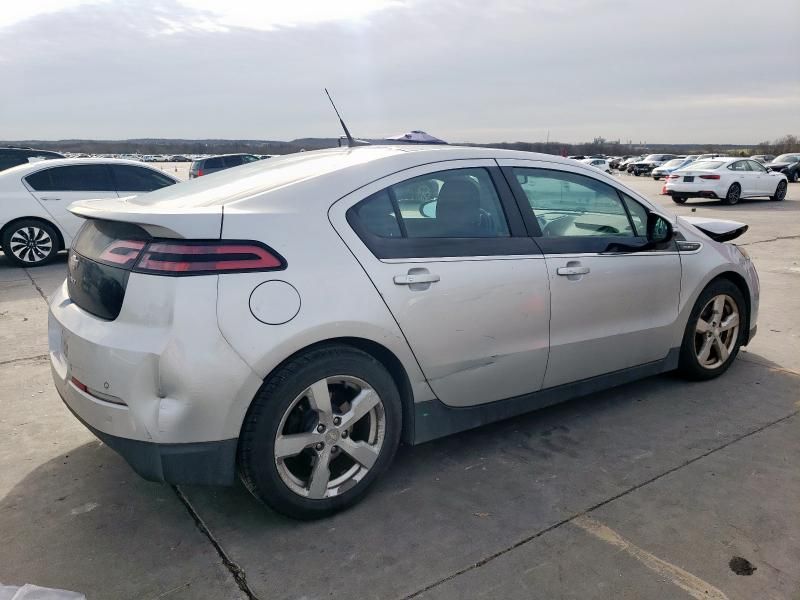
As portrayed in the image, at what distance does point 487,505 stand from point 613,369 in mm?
1362

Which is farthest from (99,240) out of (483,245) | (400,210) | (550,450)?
(550,450)

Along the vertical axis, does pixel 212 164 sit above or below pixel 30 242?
above

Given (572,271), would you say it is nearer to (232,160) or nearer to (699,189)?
(232,160)

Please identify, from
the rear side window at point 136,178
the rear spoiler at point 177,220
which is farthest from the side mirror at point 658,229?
the rear side window at point 136,178

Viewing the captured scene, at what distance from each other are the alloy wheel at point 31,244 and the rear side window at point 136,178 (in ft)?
4.29

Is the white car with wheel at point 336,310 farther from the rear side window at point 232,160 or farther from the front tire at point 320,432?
the rear side window at point 232,160

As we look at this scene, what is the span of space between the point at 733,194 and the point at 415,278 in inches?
809

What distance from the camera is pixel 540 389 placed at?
346 centimetres

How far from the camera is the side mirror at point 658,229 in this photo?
3.96 m

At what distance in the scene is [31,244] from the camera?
920 cm

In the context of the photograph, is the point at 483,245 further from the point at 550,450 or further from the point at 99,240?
the point at 99,240

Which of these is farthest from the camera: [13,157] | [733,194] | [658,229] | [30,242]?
[733,194]

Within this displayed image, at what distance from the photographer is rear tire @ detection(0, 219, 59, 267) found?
358 inches

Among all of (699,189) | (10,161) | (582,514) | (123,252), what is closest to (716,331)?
(582,514)
